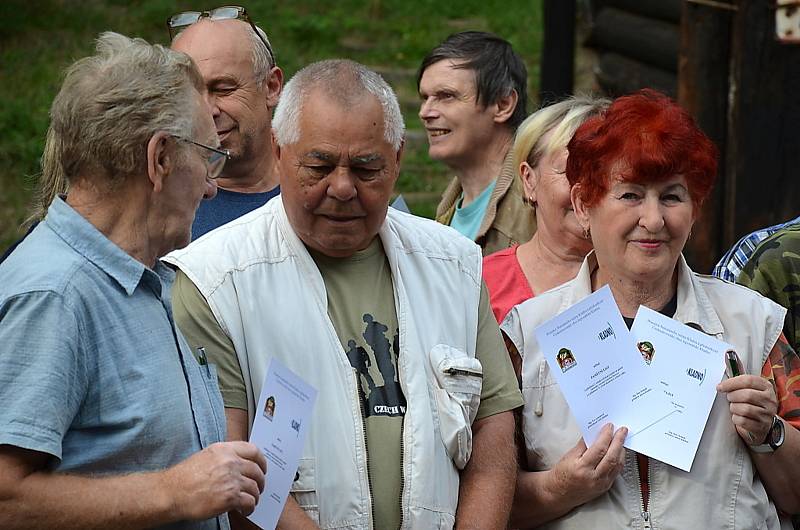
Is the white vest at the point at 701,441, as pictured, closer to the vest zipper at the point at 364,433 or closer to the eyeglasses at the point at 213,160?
the vest zipper at the point at 364,433

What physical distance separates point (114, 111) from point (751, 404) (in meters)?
1.68

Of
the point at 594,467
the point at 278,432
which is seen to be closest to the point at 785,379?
the point at 594,467

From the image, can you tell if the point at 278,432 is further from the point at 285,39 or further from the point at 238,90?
the point at 285,39

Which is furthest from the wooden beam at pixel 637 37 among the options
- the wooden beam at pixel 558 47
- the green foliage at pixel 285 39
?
the green foliage at pixel 285 39

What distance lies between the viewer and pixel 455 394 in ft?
9.53

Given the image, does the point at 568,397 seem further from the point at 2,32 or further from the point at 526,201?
the point at 2,32

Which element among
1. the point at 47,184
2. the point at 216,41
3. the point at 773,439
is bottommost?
the point at 773,439

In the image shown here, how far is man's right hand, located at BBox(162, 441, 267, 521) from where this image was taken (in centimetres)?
226

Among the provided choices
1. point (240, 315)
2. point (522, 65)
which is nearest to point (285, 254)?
point (240, 315)

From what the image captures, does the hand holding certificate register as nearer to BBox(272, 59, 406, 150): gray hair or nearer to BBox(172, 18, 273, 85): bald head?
BBox(272, 59, 406, 150): gray hair

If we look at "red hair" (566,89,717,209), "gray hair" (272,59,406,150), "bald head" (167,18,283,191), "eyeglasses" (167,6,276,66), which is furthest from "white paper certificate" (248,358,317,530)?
"eyeglasses" (167,6,276,66)

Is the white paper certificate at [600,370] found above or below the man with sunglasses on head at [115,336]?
below

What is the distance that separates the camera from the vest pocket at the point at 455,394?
288 centimetres

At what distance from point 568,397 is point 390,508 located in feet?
1.80
